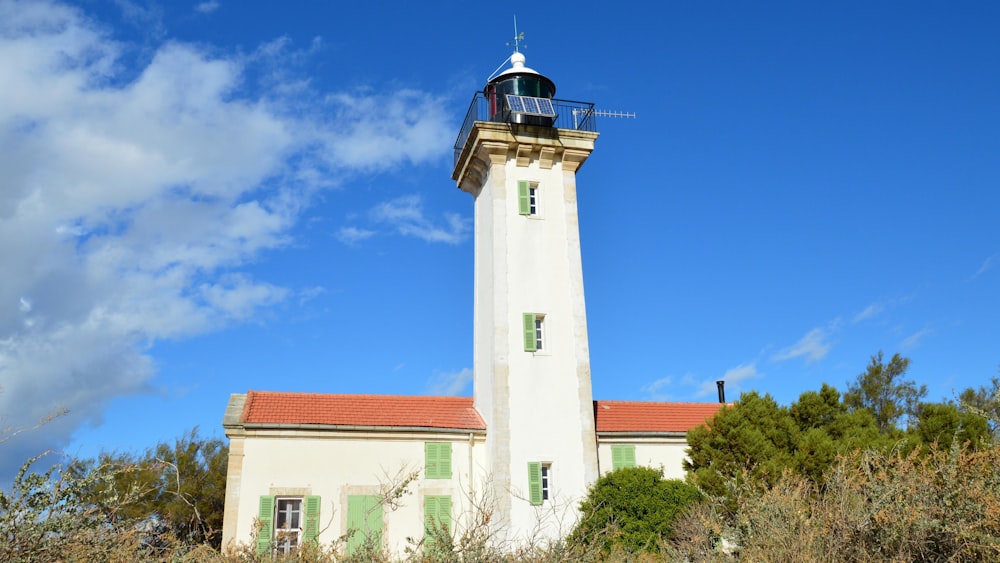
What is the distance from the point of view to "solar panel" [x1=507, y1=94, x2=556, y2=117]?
1969 cm

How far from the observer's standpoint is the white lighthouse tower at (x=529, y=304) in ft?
56.6

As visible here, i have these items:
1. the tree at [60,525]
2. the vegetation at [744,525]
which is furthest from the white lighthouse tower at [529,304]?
the tree at [60,525]

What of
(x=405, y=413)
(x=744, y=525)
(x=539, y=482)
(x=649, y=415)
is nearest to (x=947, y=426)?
(x=649, y=415)

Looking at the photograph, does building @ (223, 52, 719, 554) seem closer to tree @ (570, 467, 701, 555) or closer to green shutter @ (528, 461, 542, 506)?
green shutter @ (528, 461, 542, 506)

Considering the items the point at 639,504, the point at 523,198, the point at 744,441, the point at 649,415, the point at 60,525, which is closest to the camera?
the point at 60,525

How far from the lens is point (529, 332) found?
18.2 meters

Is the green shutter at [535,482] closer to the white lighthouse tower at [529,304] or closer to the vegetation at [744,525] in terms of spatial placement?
the white lighthouse tower at [529,304]

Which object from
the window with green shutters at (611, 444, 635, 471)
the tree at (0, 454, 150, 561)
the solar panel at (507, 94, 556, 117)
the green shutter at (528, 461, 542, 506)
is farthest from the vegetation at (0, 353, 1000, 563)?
the solar panel at (507, 94, 556, 117)

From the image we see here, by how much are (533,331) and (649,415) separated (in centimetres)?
447

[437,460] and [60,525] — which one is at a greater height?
[437,460]

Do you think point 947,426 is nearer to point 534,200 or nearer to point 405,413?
point 534,200

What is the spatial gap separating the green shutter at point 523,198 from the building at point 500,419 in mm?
54

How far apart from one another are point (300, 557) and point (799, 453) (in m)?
12.4

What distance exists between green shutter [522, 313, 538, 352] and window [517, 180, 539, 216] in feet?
9.19
